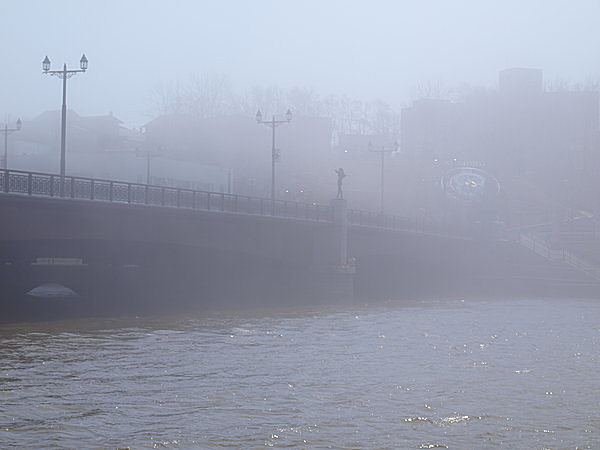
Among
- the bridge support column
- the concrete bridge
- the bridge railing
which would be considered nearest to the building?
the concrete bridge

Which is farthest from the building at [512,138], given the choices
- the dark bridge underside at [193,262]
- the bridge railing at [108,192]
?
the bridge railing at [108,192]

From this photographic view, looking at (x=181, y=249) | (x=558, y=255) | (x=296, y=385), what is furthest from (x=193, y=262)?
(x=558, y=255)

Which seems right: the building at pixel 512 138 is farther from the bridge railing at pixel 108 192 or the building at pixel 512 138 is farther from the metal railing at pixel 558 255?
the bridge railing at pixel 108 192

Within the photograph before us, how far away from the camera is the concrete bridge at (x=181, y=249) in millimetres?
42969

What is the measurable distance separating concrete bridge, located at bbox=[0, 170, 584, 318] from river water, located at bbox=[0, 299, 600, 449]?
219 inches

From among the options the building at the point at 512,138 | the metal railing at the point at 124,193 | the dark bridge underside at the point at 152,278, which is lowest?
the dark bridge underside at the point at 152,278

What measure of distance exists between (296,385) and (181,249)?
1225 inches

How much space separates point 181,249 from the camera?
5456 centimetres

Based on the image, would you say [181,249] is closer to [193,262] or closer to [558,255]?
[193,262]

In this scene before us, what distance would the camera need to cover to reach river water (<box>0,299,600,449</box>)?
60.2ft

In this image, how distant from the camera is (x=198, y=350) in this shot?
103 feet

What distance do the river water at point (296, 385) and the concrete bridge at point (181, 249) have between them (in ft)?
18.2

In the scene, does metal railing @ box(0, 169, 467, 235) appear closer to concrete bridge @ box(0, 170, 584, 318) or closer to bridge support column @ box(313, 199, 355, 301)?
concrete bridge @ box(0, 170, 584, 318)

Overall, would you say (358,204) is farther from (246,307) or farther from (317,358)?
(317,358)
